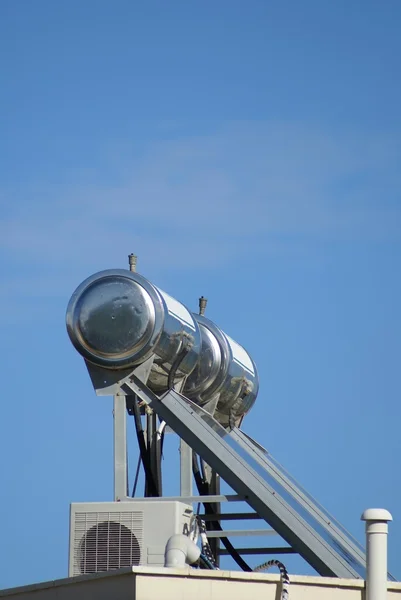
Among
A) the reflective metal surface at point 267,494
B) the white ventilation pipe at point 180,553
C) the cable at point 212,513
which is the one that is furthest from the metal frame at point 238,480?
the white ventilation pipe at point 180,553

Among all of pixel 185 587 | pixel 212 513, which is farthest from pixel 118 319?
pixel 185 587

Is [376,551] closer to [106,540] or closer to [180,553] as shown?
[180,553]

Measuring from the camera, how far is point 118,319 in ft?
63.2

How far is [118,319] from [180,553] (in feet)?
18.9

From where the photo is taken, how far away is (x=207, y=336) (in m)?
23.0

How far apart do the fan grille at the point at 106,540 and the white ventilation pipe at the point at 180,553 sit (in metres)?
3.17

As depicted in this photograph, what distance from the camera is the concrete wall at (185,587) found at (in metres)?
12.5

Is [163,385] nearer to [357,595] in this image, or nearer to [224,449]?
[224,449]

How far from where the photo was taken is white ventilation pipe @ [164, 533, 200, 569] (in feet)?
45.9

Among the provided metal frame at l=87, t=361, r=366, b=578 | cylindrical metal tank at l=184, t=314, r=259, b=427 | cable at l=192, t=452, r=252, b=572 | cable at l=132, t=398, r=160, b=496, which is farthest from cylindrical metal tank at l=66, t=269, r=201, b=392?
cable at l=192, t=452, r=252, b=572

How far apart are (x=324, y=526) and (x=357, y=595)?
592 centimetres

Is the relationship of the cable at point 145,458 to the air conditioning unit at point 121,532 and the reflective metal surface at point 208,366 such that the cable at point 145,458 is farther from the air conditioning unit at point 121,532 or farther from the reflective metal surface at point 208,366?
the air conditioning unit at point 121,532

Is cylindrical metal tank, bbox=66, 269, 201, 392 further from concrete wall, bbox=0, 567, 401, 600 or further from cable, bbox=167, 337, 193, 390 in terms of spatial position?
concrete wall, bbox=0, 567, 401, 600

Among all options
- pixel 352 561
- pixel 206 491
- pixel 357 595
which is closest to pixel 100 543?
pixel 352 561
